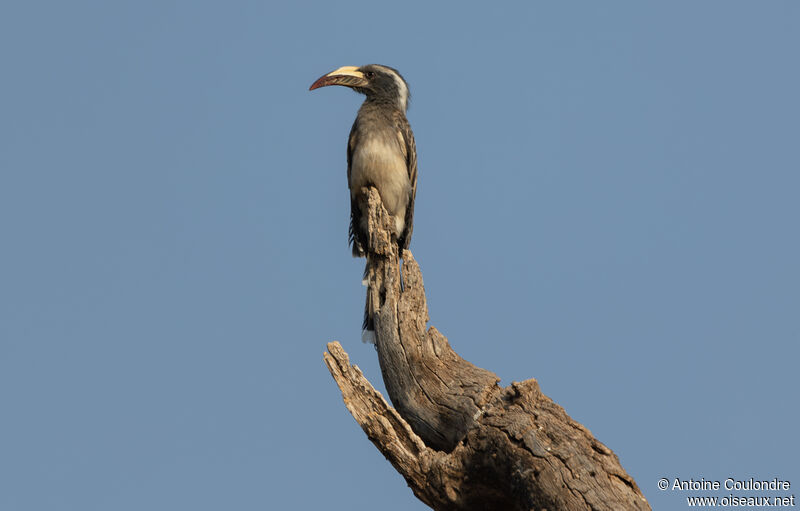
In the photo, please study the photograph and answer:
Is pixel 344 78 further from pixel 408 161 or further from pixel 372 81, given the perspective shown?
pixel 408 161

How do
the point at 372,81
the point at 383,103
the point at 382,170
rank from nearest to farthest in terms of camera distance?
the point at 382,170 < the point at 383,103 < the point at 372,81

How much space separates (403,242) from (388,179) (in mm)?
750

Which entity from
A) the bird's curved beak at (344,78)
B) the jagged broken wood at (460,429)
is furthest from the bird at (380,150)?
the jagged broken wood at (460,429)

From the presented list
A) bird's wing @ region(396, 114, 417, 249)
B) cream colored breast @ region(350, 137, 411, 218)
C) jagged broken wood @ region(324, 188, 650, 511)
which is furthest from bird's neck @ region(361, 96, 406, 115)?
jagged broken wood @ region(324, 188, 650, 511)

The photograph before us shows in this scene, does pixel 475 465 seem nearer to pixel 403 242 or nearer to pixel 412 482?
pixel 412 482

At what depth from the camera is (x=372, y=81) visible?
895cm

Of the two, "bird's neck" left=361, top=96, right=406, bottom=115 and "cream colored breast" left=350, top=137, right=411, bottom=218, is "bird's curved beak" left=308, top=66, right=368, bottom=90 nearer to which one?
"bird's neck" left=361, top=96, right=406, bottom=115

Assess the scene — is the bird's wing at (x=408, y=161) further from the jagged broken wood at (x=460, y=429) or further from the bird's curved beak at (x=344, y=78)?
the jagged broken wood at (x=460, y=429)

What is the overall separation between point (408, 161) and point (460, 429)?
3.71 metres

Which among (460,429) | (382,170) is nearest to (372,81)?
(382,170)

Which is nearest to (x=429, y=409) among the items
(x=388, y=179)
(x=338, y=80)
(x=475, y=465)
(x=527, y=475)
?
(x=475, y=465)

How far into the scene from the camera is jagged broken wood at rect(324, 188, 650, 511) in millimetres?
4645

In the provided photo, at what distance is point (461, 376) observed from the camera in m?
5.66

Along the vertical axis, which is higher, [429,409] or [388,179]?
[388,179]
